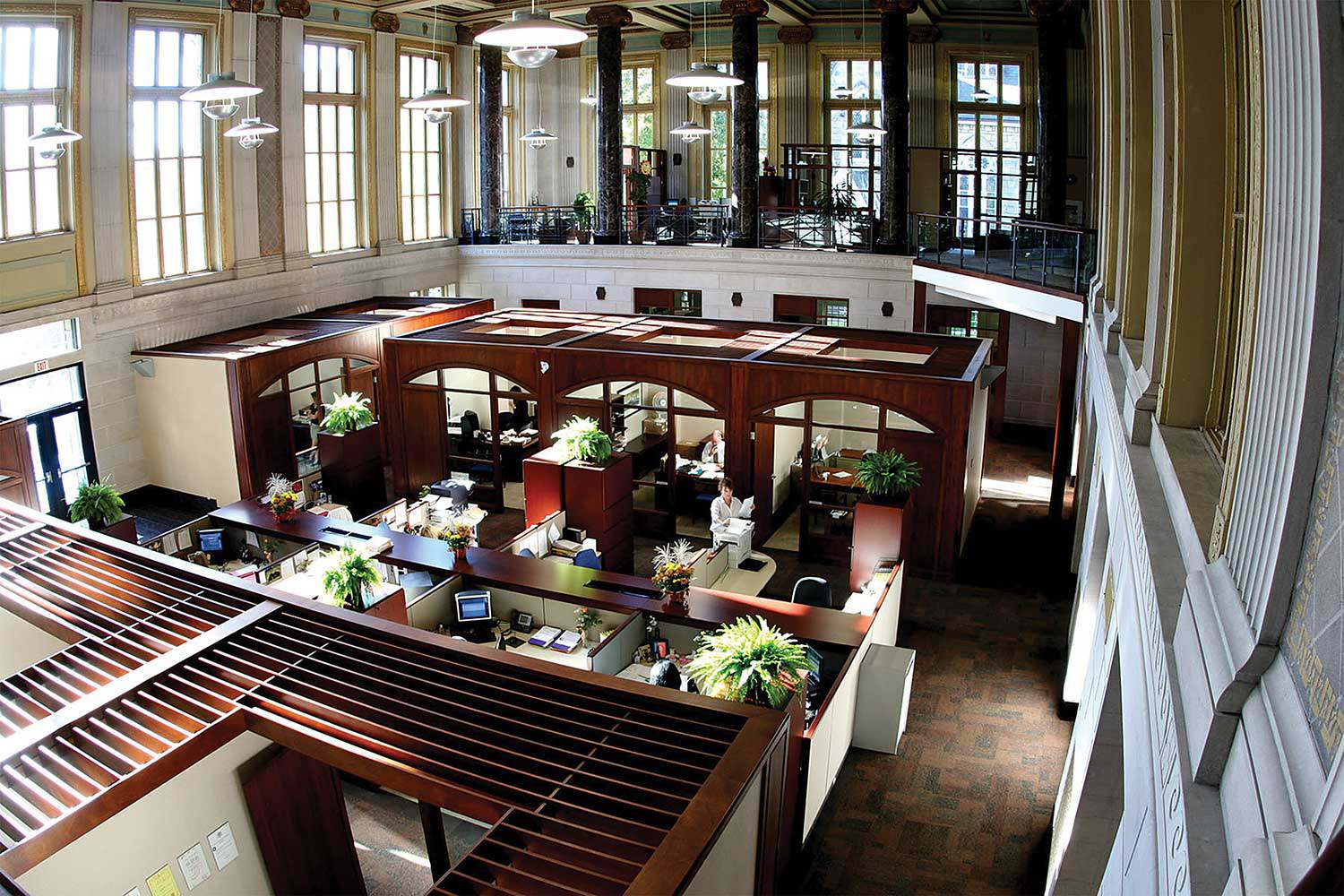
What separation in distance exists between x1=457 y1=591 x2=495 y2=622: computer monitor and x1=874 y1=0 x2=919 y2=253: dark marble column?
10820mm

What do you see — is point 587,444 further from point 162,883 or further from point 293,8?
point 293,8

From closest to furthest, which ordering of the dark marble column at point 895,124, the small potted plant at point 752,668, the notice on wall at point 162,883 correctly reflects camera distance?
the notice on wall at point 162,883
the small potted plant at point 752,668
the dark marble column at point 895,124

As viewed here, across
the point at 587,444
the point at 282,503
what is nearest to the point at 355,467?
the point at 282,503

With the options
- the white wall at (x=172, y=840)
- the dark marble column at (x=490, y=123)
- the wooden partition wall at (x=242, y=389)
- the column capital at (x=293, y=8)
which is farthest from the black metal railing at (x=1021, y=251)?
the column capital at (x=293, y=8)

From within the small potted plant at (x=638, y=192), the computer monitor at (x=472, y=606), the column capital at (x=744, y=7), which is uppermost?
the column capital at (x=744, y=7)

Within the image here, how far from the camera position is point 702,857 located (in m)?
3.90

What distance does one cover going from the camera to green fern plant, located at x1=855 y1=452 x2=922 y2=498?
34.4 feet

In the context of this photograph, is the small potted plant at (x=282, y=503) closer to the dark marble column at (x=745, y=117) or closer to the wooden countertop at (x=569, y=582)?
the wooden countertop at (x=569, y=582)

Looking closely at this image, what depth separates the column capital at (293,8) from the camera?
15766 mm

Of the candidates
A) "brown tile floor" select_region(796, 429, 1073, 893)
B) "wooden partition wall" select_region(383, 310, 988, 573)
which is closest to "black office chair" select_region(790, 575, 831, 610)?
"brown tile floor" select_region(796, 429, 1073, 893)

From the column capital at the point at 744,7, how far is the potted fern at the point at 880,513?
9.67 meters

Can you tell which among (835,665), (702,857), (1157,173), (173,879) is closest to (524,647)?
(835,665)

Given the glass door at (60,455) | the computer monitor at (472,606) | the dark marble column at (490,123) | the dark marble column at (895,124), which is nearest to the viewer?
the computer monitor at (472,606)

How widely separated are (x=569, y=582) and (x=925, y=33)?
16.5m
